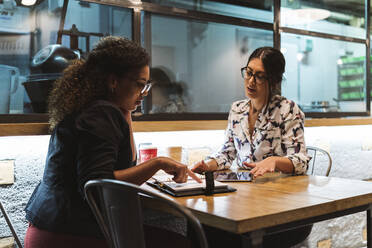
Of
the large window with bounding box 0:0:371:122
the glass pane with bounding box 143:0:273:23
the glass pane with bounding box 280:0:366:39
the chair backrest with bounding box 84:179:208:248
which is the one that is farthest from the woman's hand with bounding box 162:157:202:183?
the glass pane with bounding box 280:0:366:39

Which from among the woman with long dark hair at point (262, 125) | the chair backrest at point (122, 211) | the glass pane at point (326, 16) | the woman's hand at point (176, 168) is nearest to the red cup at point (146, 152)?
the woman with long dark hair at point (262, 125)

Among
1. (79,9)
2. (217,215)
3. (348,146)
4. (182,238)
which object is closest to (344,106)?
(348,146)

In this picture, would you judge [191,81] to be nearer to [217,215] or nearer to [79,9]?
[79,9]

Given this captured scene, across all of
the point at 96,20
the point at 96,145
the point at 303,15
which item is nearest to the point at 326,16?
the point at 303,15

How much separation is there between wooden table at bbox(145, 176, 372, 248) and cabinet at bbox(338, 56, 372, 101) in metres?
2.59

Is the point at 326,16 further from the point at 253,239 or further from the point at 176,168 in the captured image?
the point at 253,239

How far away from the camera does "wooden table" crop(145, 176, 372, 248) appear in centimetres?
92

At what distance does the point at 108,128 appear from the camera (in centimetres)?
111

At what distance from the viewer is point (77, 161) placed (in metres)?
1.11

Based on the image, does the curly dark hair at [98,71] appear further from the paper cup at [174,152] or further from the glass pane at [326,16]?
the glass pane at [326,16]

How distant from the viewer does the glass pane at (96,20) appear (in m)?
2.34

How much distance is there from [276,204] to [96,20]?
2497 millimetres

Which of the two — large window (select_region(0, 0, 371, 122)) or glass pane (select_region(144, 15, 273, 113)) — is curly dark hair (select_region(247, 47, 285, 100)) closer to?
large window (select_region(0, 0, 371, 122))

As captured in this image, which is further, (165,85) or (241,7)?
(165,85)
